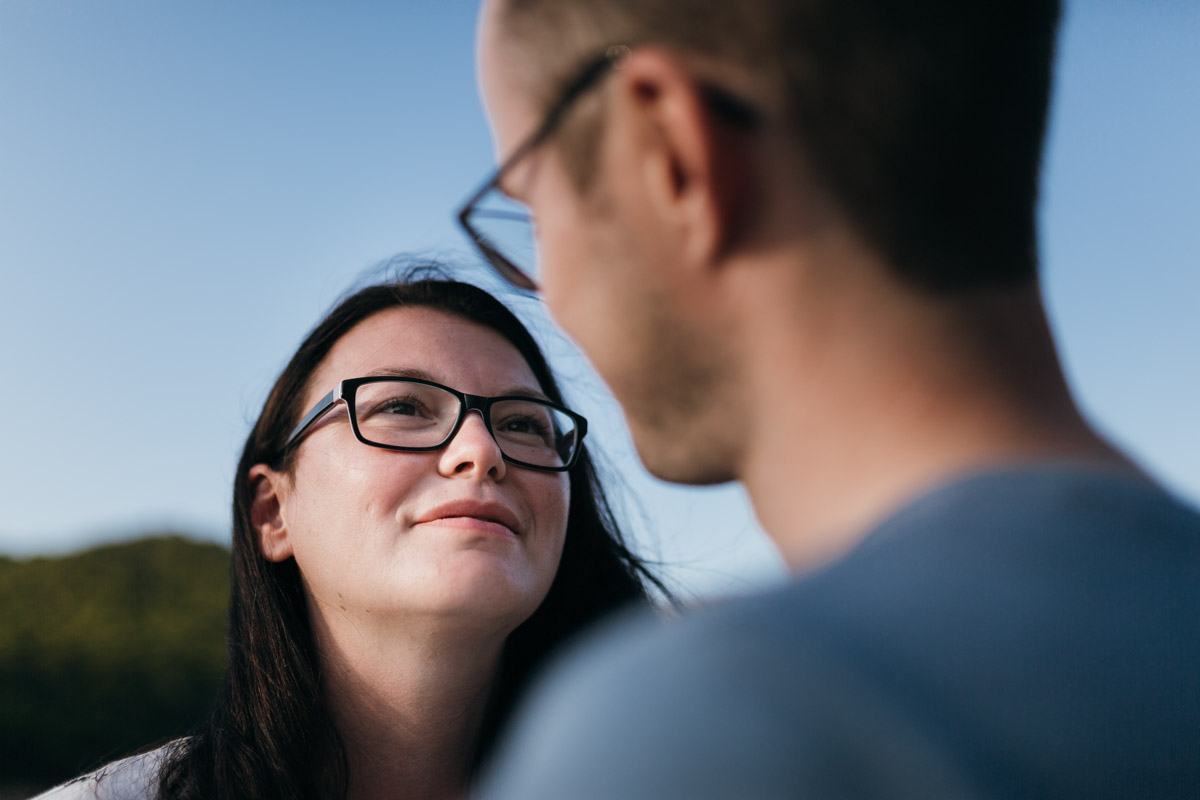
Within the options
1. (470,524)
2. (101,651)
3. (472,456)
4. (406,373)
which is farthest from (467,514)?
(101,651)

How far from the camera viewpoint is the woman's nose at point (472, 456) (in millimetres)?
3207

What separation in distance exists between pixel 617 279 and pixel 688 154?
0.19 m

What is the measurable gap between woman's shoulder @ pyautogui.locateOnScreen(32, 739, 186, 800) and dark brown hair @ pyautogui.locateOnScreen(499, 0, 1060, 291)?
316 cm

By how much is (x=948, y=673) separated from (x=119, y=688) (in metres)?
17.5

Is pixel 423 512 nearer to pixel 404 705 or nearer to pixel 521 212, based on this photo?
pixel 404 705

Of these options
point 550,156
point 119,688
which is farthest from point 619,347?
point 119,688

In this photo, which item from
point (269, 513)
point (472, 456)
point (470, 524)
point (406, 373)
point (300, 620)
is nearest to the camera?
point (470, 524)

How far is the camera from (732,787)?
0.69 m

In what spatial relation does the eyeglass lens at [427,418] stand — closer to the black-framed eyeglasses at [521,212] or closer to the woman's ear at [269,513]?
the woman's ear at [269,513]

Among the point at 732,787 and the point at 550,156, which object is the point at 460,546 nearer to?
the point at 550,156

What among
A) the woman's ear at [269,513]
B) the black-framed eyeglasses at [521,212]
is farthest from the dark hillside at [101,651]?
the black-framed eyeglasses at [521,212]

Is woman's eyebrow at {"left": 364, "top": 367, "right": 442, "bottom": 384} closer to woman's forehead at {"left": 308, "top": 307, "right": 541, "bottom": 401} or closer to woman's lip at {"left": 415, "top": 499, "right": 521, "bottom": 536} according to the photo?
woman's forehead at {"left": 308, "top": 307, "right": 541, "bottom": 401}

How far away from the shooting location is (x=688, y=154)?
115 centimetres

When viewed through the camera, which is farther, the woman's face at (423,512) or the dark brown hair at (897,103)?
the woman's face at (423,512)
